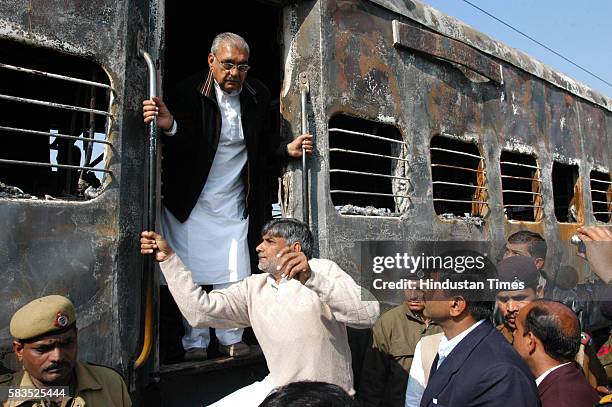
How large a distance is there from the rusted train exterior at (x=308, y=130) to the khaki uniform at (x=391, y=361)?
21.5 inches

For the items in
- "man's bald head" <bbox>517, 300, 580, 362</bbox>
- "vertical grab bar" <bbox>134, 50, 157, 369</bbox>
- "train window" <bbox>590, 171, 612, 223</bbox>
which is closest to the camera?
"man's bald head" <bbox>517, 300, 580, 362</bbox>

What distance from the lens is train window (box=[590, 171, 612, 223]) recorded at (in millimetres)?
6945

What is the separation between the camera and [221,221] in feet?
10.9

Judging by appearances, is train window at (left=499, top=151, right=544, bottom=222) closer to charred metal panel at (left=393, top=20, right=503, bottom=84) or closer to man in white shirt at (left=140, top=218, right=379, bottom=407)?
charred metal panel at (left=393, top=20, right=503, bottom=84)

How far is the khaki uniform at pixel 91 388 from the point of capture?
1.99 meters

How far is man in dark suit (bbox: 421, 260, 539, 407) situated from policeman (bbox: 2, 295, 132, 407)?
1.30 meters

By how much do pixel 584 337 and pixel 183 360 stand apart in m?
2.22

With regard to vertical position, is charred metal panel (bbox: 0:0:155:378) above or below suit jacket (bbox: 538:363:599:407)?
above

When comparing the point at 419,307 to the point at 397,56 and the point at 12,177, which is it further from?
the point at 12,177

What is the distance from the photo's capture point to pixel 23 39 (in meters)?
2.42

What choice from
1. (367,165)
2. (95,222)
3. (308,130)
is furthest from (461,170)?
(95,222)

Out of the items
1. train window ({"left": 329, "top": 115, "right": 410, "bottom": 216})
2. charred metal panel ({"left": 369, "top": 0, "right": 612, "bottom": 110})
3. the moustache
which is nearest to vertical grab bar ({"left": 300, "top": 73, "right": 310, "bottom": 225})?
train window ({"left": 329, "top": 115, "right": 410, "bottom": 216})

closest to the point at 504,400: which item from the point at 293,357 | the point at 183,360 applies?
the point at 293,357

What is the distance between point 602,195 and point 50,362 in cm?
715
